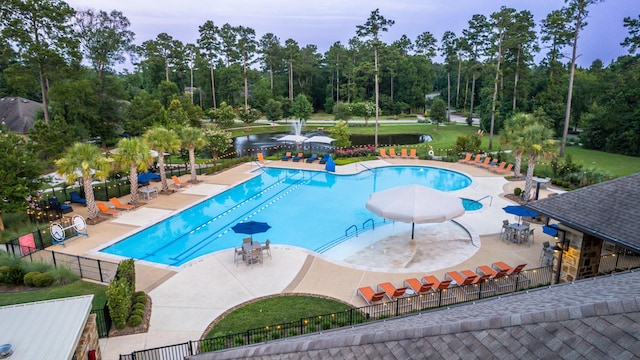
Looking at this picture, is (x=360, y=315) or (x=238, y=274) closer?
(x=360, y=315)

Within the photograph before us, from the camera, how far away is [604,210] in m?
10.9

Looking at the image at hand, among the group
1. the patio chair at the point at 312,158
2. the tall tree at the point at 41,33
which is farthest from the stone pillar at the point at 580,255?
the tall tree at the point at 41,33

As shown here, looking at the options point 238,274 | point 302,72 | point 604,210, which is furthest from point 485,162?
point 302,72

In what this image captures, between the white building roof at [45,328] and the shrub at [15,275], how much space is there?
6.50m

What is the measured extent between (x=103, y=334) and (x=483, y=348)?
33.2ft

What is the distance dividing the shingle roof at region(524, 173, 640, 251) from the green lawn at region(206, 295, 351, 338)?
7.01m

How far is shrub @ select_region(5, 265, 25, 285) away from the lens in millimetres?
12930

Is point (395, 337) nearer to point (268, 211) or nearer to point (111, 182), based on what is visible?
point (268, 211)

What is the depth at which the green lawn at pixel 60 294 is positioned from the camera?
1176 centimetres

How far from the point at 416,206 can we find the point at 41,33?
3111cm

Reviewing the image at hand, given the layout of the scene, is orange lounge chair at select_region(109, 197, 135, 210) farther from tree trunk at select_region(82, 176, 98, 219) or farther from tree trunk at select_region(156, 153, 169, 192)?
tree trunk at select_region(156, 153, 169, 192)

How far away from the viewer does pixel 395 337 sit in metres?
4.50

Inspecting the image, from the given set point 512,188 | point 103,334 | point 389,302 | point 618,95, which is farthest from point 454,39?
point 103,334

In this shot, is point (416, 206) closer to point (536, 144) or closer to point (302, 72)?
point (536, 144)
